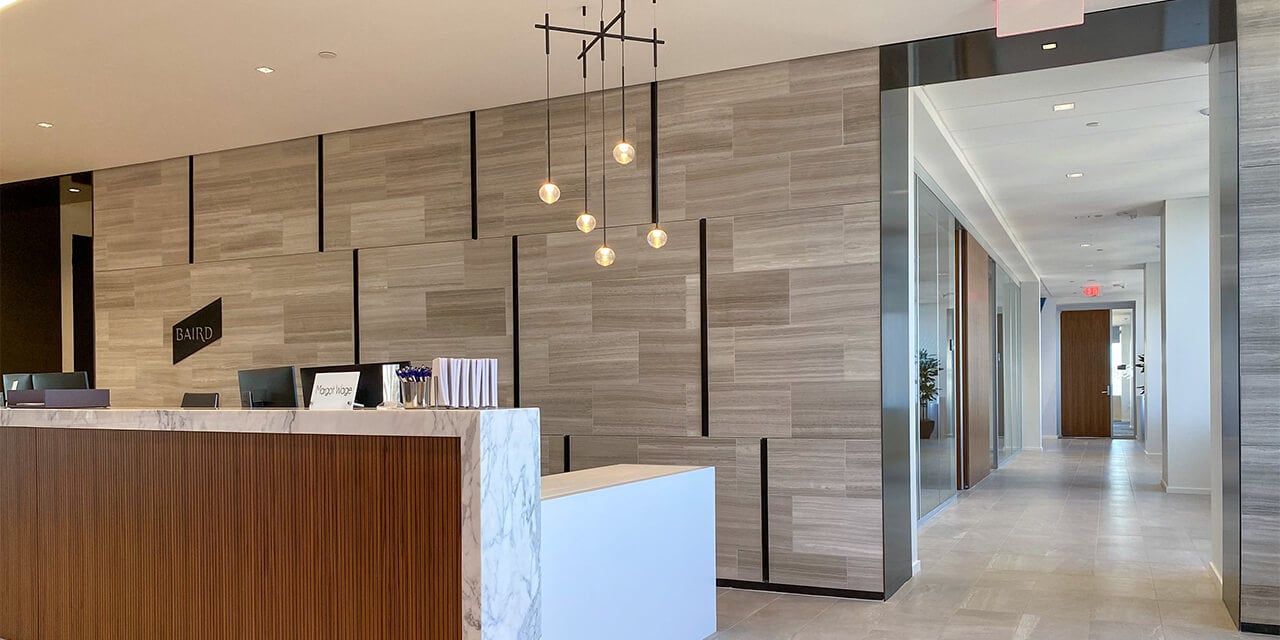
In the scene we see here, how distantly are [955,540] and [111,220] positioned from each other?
803cm

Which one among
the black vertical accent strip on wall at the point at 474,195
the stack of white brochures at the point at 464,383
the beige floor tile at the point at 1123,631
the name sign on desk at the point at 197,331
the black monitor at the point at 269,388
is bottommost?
the beige floor tile at the point at 1123,631

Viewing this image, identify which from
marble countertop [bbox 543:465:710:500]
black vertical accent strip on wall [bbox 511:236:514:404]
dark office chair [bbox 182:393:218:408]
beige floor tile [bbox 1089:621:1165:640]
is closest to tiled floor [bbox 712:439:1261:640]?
beige floor tile [bbox 1089:621:1165:640]

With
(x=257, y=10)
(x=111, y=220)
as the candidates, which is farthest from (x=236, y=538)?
(x=111, y=220)

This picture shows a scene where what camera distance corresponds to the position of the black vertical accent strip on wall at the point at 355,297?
778 centimetres

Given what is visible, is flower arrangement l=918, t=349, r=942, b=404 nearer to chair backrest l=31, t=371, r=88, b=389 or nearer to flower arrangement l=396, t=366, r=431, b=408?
flower arrangement l=396, t=366, r=431, b=408

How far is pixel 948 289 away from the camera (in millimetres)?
10078

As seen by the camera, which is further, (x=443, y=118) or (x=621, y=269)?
(x=443, y=118)

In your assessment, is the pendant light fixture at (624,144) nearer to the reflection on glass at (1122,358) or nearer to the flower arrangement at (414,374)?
the flower arrangement at (414,374)

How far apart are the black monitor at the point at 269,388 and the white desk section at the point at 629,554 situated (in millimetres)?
1353

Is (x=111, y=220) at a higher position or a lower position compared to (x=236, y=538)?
higher

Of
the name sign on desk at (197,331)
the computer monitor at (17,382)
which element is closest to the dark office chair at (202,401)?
the computer monitor at (17,382)

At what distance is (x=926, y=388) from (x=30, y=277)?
28.3 ft

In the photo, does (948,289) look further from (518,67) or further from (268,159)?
(268,159)

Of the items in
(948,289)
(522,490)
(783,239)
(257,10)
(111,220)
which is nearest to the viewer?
(522,490)
